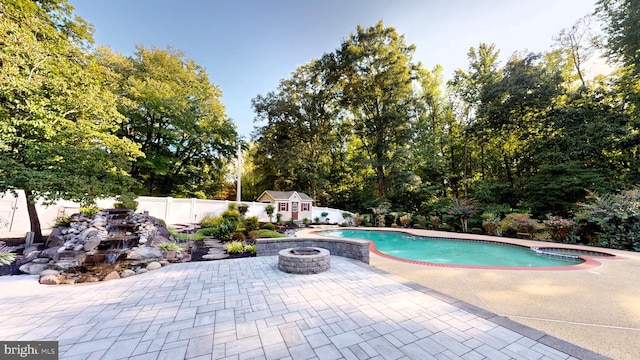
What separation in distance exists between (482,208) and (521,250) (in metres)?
6.38

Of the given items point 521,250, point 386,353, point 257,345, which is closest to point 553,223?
point 521,250

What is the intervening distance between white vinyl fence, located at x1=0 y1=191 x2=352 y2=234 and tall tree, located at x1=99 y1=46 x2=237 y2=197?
537 centimetres

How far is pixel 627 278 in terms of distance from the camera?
4.38 meters

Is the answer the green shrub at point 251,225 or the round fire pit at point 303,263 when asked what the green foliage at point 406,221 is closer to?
the green shrub at point 251,225

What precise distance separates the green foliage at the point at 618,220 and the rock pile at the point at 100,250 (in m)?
14.1

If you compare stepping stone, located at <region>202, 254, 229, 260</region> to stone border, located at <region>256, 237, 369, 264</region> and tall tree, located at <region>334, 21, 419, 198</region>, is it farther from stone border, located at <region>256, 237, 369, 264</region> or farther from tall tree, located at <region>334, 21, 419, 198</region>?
tall tree, located at <region>334, 21, 419, 198</region>

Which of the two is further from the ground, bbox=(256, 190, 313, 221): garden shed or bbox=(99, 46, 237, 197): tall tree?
bbox=(99, 46, 237, 197): tall tree

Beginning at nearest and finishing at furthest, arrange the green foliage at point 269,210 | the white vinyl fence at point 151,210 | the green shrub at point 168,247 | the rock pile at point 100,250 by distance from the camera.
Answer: the rock pile at point 100,250 → the green shrub at point 168,247 → the white vinyl fence at point 151,210 → the green foliage at point 269,210

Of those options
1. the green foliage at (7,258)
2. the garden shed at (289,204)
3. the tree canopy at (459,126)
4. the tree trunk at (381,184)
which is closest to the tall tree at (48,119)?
the green foliage at (7,258)

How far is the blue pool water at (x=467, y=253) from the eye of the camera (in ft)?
21.6

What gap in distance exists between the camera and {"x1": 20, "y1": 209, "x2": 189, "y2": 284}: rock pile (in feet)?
14.8

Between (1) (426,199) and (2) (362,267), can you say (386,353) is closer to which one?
(2) (362,267)

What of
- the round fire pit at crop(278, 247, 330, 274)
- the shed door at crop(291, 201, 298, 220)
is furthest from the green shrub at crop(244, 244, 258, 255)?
the shed door at crop(291, 201, 298, 220)

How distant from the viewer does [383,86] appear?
1864 centimetres
